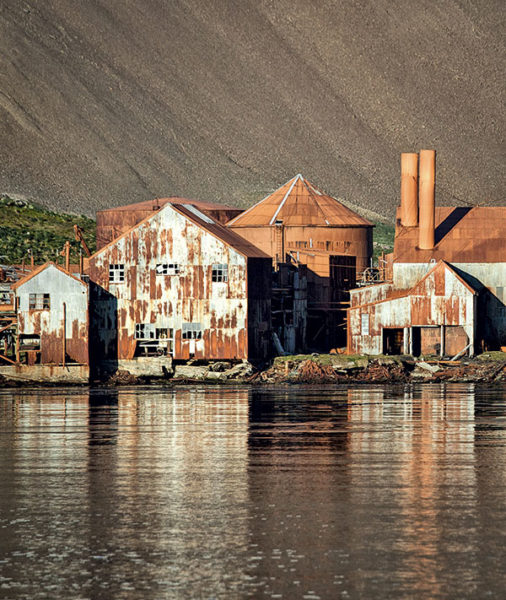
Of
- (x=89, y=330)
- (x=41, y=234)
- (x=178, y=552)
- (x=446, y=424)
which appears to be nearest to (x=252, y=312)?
(x=89, y=330)

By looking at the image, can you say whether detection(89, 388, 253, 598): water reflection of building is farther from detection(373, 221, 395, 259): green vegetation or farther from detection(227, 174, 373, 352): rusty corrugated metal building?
detection(373, 221, 395, 259): green vegetation

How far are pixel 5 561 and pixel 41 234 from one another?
90747 millimetres

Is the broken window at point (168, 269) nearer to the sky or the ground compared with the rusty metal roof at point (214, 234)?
nearer to the ground

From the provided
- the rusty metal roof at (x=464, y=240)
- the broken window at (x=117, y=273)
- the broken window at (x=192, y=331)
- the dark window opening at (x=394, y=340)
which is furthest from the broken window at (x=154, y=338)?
the rusty metal roof at (x=464, y=240)

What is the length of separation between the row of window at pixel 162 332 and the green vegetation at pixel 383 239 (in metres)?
60.4

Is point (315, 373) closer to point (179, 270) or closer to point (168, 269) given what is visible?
point (179, 270)

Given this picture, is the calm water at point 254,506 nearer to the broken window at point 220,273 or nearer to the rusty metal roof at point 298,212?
the broken window at point 220,273

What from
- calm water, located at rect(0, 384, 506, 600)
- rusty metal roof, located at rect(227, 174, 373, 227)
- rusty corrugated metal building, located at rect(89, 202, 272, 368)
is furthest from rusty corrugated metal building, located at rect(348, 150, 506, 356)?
calm water, located at rect(0, 384, 506, 600)

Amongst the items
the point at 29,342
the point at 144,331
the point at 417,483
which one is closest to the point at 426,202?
the point at 144,331

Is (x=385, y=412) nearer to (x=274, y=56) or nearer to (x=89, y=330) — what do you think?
(x=89, y=330)

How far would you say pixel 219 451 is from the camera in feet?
106

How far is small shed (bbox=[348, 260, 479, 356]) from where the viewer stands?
202 feet

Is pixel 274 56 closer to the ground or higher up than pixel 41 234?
higher up

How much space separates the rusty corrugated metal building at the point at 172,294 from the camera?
58.8 metres
